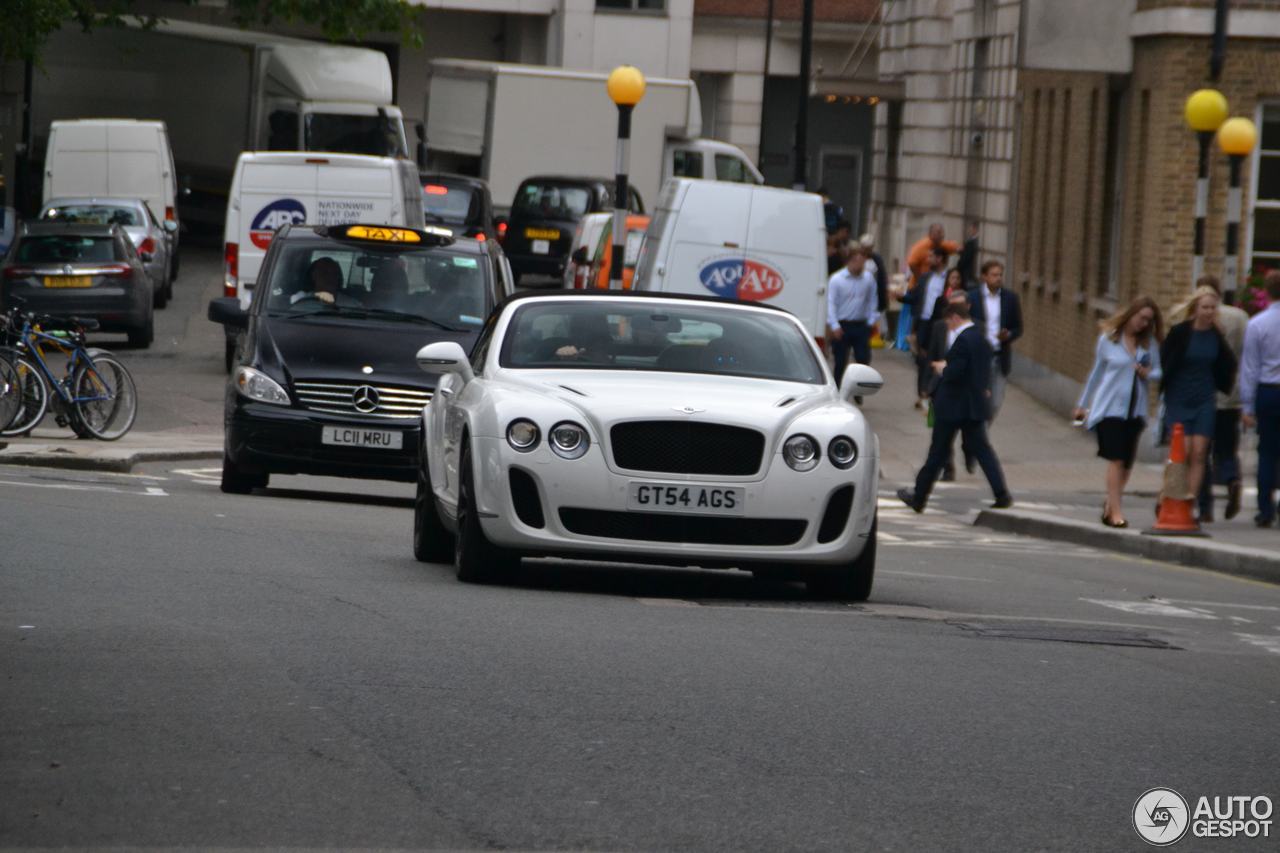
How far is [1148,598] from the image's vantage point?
→ 13383mm

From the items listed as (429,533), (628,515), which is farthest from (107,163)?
(628,515)

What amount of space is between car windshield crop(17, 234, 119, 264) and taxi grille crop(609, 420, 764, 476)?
21804 millimetres

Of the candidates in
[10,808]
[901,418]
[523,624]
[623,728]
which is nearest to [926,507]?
[901,418]

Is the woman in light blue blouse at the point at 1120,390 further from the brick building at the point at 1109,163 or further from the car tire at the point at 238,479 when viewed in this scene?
the brick building at the point at 1109,163

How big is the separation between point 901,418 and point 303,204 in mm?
7150

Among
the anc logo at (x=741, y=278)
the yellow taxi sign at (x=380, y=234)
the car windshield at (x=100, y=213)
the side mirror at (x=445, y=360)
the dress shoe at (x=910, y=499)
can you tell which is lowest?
the dress shoe at (x=910, y=499)

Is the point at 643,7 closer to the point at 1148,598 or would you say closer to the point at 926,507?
the point at 926,507

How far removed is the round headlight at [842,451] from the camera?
11062mm

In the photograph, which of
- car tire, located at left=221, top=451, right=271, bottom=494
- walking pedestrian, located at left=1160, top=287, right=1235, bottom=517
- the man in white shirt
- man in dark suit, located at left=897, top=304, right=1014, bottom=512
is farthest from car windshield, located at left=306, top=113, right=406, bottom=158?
walking pedestrian, located at left=1160, top=287, right=1235, bottom=517

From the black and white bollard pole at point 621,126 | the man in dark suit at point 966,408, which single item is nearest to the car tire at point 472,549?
the man in dark suit at point 966,408

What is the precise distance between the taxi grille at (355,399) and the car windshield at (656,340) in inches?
149

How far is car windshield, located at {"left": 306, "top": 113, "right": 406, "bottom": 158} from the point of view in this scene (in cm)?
4584

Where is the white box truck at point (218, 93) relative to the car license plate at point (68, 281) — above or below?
above

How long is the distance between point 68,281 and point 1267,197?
48.1 feet
